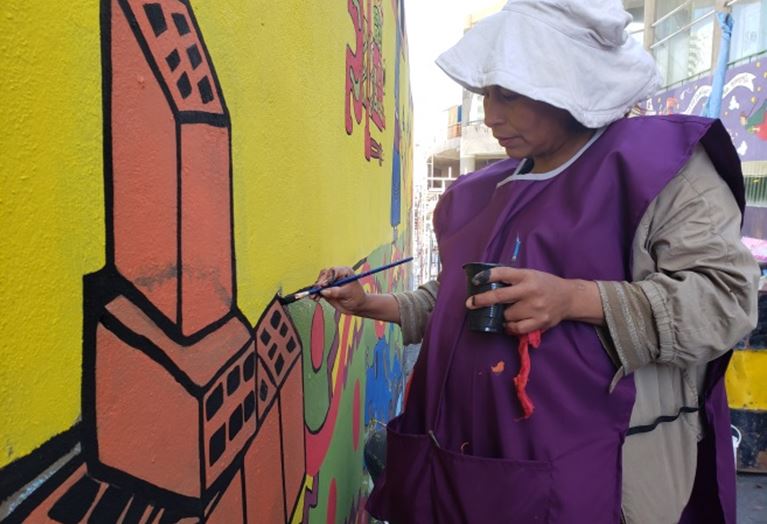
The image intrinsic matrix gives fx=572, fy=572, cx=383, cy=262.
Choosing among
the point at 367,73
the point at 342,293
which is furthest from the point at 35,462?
the point at 367,73

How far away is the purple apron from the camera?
3.88 ft

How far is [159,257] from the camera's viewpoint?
804mm

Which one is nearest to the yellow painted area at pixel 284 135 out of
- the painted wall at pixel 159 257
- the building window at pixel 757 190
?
the painted wall at pixel 159 257

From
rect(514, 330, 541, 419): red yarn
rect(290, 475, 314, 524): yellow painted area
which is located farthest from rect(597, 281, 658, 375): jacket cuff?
rect(290, 475, 314, 524): yellow painted area

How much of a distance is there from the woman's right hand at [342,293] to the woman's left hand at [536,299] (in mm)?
442

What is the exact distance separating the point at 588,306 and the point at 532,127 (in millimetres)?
437

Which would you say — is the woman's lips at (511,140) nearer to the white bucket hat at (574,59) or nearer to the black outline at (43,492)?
the white bucket hat at (574,59)

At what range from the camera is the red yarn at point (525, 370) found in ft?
3.85

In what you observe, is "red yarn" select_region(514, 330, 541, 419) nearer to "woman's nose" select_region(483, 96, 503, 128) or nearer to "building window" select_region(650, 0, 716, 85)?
"woman's nose" select_region(483, 96, 503, 128)

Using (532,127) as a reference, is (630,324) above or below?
below

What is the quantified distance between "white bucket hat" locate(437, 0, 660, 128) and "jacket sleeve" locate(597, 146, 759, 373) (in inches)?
8.8

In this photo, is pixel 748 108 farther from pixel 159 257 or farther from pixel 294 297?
pixel 159 257

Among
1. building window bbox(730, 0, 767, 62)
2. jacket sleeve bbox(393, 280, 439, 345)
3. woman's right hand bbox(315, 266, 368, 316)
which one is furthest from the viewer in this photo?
building window bbox(730, 0, 767, 62)

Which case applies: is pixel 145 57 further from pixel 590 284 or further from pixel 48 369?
pixel 590 284
